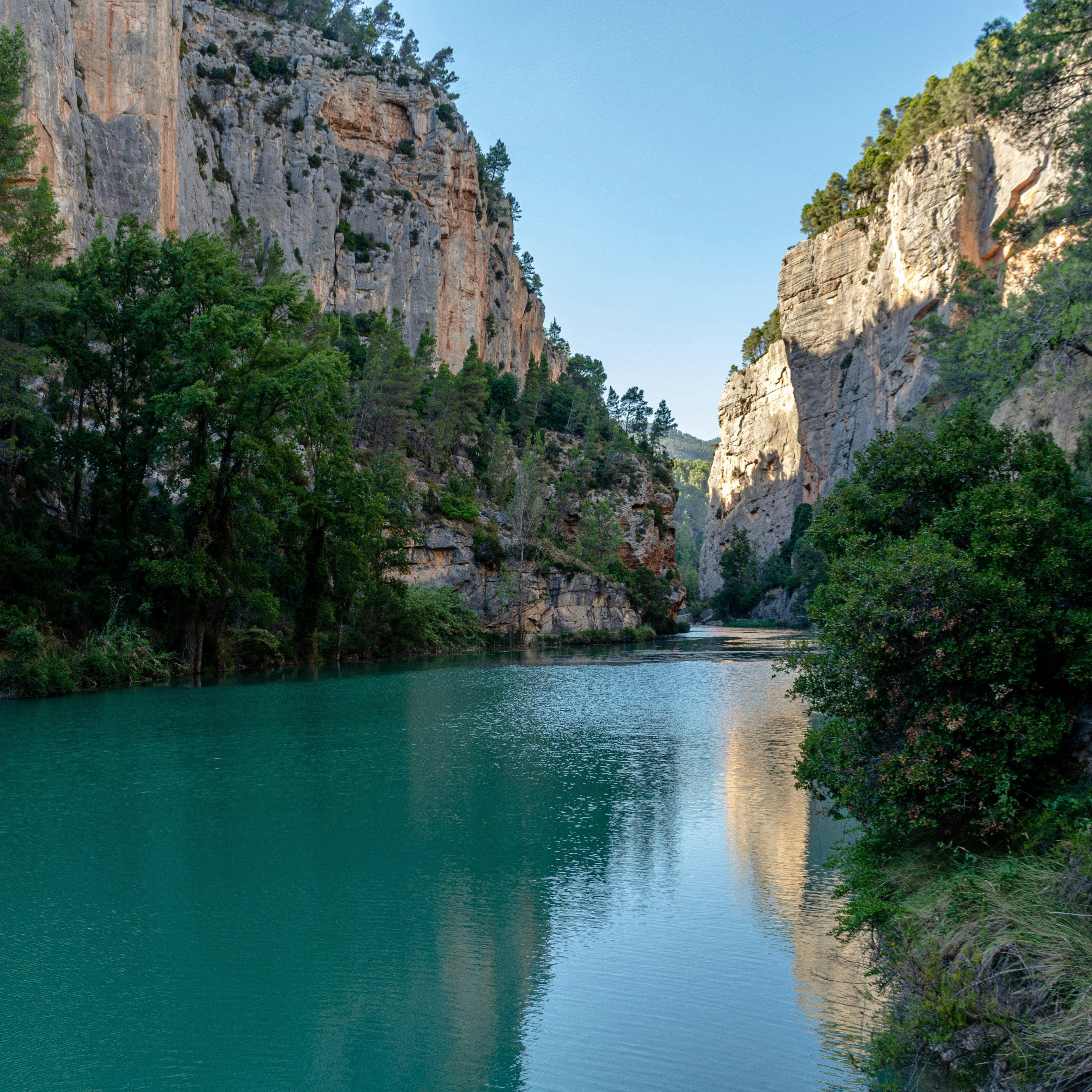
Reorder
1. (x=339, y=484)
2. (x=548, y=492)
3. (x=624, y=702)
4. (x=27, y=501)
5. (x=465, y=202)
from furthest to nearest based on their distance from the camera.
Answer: (x=465, y=202), (x=548, y=492), (x=339, y=484), (x=27, y=501), (x=624, y=702)

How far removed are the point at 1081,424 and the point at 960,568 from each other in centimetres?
995

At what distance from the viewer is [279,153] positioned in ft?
234

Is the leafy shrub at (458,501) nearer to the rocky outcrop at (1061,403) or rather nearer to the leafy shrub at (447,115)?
the rocky outcrop at (1061,403)

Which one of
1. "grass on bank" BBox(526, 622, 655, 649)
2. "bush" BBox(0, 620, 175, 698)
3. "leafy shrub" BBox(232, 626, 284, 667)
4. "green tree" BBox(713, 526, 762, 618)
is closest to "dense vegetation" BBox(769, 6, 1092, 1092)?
"bush" BBox(0, 620, 175, 698)

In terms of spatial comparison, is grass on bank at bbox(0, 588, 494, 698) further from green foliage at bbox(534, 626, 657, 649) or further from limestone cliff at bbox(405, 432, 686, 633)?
green foliage at bbox(534, 626, 657, 649)

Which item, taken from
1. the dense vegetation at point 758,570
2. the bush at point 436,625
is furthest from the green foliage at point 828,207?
the bush at point 436,625

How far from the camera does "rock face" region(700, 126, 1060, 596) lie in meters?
60.8

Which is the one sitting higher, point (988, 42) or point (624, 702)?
point (988, 42)

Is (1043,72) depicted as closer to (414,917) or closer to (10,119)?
(414,917)

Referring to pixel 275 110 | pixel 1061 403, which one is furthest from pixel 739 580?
pixel 1061 403

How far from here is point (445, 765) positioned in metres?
16.1

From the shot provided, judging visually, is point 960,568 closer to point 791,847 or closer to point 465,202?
point 791,847

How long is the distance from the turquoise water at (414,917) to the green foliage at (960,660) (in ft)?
5.37

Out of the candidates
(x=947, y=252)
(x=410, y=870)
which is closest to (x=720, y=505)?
(x=947, y=252)
